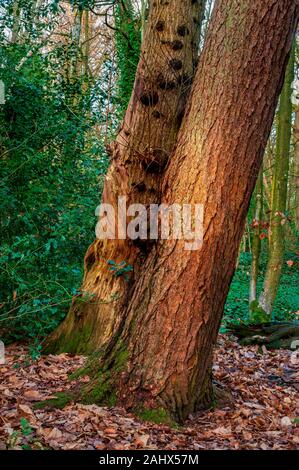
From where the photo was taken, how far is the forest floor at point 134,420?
9.95 feet

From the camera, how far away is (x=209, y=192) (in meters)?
3.49

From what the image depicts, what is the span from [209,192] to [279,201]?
7049 mm

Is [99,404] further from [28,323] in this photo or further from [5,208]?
[5,208]

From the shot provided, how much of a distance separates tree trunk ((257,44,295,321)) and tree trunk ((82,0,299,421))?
641 centimetres

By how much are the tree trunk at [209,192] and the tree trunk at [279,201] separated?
6410 millimetres

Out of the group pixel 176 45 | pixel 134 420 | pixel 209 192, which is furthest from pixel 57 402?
pixel 176 45

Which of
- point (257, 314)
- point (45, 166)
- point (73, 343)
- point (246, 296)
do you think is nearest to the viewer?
point (73, 343)

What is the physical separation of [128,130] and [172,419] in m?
2.79

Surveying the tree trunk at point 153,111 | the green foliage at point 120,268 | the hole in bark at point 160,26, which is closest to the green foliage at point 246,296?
the green foliage at point 120,268

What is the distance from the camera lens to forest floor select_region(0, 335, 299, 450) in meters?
3.03

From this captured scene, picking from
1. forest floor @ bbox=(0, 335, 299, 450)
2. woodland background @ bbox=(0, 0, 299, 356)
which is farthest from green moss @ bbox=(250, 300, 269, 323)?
forest floor @ bbox=(0, 335, 299, 450)

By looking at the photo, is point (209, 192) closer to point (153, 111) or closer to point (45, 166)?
point (153, 111)

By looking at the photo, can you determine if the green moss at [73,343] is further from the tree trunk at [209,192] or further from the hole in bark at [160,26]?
the hole in bark at [160,26]
